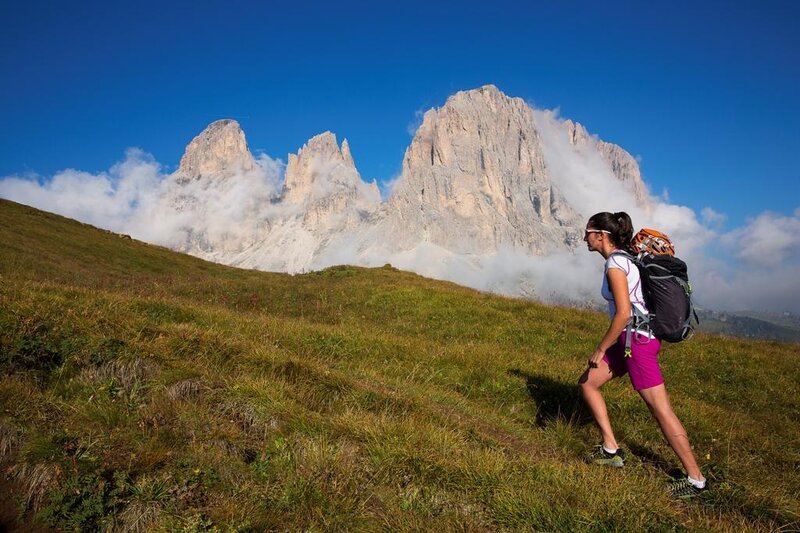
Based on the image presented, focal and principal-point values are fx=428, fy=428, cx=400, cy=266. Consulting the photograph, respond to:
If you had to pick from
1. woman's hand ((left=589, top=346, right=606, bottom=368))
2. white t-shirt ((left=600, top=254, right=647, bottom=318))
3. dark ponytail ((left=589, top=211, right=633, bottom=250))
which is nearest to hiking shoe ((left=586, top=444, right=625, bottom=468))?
woman's hand ((left=589, top=346, right=606, bottom=368))

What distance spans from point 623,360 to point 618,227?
2061 millimetres

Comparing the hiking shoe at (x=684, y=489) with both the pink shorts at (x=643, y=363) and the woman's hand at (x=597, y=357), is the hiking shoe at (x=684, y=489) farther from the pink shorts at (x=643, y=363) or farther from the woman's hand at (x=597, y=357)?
the woman's hand at (x=597, y=357)

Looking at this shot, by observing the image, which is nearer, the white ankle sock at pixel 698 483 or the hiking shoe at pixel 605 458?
the white ankle sock at pixel 698 483

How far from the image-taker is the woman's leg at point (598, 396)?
6.54 meters

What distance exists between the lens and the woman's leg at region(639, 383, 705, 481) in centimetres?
570

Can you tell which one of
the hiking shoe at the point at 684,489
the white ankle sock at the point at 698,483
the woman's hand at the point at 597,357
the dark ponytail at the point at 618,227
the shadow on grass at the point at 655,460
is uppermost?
the dark ponytail at the point at 618,227

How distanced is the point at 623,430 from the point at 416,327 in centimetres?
1017

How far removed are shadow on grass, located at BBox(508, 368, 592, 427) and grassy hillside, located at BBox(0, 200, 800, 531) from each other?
6 centimetres

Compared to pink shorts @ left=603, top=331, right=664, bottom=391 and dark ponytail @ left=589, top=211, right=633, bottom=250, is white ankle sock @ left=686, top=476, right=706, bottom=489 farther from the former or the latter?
dark ponytail @ left=589, top=211, right=633, bottom=250

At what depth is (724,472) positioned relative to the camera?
645 cm

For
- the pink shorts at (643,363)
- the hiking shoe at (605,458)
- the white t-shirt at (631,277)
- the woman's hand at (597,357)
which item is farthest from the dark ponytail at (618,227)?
the hiking shoe at (605,458)

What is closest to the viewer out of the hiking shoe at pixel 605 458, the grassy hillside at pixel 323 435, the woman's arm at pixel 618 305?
the grassy hillside at pixel 323 435

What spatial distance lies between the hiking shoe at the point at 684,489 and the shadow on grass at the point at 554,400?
2.39m

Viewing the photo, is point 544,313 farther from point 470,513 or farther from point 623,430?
point 470,513
